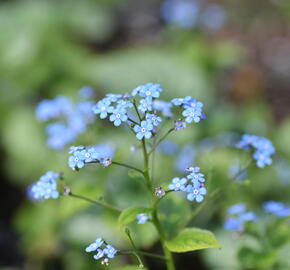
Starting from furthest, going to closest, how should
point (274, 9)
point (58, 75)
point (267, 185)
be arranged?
point (274, 9), point (58, 75), point (267, 185)

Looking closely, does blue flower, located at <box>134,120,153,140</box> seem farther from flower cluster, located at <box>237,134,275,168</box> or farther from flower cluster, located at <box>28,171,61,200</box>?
flower cluster, located at <box>237,134,275,168</box>

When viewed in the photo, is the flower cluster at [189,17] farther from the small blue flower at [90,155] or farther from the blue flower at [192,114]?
the small blue flower at [90,155]

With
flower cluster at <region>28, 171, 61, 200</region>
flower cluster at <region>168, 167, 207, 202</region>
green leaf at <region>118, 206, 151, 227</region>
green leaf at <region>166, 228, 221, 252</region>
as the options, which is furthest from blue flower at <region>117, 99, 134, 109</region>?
green leaf at <region>166, 228, 221, 252</region>

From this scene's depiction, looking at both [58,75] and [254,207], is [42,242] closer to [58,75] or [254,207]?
[254,207]

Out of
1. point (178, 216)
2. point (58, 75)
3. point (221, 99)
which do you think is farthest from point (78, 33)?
point (178, 216)

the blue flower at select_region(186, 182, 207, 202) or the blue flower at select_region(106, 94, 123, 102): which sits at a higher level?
the blue flower at select_region(106, 94, 123, 102)

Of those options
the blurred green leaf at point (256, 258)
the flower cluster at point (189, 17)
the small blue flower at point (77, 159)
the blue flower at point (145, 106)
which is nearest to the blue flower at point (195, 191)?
the blue flower at point (145, 106)
